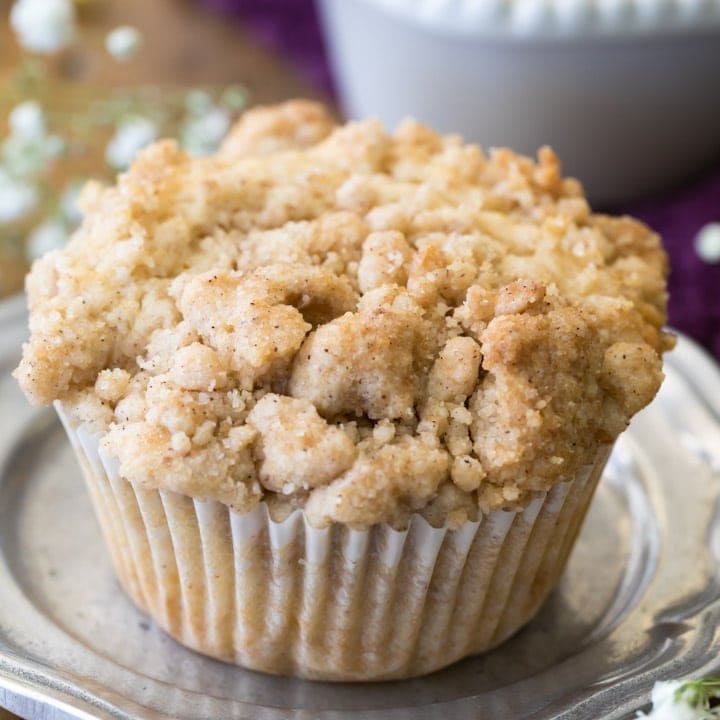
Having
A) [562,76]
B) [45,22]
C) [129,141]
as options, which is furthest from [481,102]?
[45,22]

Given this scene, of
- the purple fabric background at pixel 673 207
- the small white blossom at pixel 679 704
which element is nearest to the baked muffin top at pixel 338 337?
the small white blossom at pixel 679 704

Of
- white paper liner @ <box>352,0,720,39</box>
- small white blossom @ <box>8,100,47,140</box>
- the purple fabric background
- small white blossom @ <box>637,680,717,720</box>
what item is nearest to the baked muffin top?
small white blossom @ <box>637,680,717,720</box>

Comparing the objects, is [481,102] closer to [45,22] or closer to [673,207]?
[673,207]

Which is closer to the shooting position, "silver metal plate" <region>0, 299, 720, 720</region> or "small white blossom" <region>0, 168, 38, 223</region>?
"silver metal plate" <region>0, 299, 720, 720</region>

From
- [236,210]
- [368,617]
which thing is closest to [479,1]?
[236,210]

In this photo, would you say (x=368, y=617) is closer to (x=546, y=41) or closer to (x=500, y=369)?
(x=500, y=369)

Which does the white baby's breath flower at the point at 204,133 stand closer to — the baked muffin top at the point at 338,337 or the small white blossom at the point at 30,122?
the small white blossom at the point at 30,122

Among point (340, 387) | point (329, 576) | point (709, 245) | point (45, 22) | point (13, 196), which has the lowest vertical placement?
point (329, 576)

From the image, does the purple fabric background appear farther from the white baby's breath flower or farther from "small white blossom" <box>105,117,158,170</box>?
"small white blossom" <box>105,117,158,170</box>
